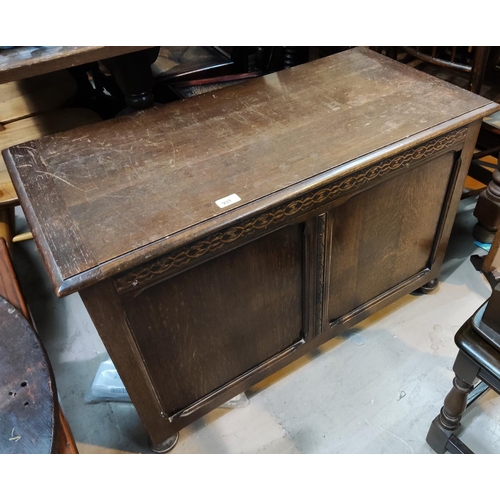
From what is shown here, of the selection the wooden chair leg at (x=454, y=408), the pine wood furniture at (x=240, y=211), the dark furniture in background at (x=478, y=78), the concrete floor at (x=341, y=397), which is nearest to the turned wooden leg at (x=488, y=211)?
the dark furniture in background at (x=478, y=78)

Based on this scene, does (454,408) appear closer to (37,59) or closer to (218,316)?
(218,316)

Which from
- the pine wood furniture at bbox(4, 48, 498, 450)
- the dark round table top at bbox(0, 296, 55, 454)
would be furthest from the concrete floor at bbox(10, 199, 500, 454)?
the dark round table top at bbox(0, 296, 55, 454)

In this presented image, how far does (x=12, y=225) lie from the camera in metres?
1.77

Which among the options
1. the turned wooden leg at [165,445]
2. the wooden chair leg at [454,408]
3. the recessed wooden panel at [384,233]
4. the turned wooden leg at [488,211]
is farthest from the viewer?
the turned wooden leg at [488,211]

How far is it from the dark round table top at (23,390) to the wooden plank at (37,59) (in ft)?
1.68

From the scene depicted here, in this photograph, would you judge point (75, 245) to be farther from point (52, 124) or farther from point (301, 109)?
point (52, 124)

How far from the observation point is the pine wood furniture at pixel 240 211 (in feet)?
2.52

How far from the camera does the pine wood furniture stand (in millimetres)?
769

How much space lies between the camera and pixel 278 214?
33.2 inches

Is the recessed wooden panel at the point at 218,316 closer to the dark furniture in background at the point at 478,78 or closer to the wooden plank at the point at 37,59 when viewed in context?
the wooden plank at the point at 37,59

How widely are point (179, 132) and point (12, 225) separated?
1134mm

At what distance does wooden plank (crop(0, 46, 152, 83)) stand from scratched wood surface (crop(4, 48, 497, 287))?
144 mm
